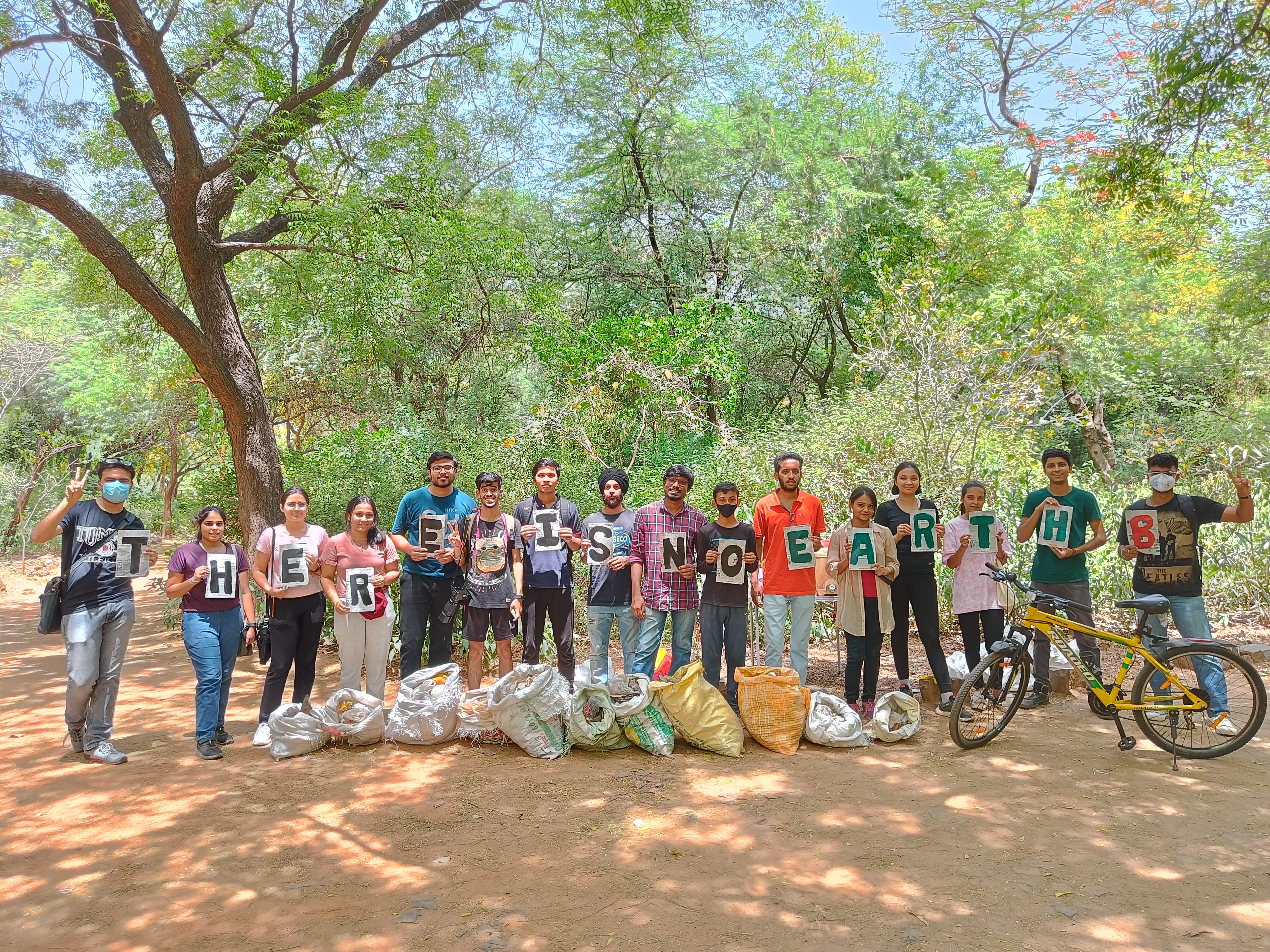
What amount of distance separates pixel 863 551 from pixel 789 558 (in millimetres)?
505

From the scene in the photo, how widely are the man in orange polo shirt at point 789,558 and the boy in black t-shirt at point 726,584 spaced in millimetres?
132

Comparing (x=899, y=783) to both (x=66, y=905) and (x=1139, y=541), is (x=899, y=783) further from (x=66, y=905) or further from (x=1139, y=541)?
(x=66, y=905)

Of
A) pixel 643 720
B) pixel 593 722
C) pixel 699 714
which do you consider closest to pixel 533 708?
pixel 593 722

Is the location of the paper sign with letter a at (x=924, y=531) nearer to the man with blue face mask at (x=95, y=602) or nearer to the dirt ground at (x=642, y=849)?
the dirt ground at (x=642, y=849)

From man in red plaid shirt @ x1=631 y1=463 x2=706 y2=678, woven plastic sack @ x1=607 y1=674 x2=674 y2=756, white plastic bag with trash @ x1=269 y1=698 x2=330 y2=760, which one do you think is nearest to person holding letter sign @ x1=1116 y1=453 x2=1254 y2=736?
man in red plaid shirt @ x1=631 y1=463 x2=706 y2=678

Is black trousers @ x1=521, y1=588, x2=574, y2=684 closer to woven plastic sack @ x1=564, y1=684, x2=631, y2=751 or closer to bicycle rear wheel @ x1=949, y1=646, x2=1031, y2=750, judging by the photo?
woven plastic sack @ x1=564, y1=684, x2=631, y2=751

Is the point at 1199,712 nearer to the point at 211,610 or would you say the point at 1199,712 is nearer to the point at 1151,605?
the point at 1151,605

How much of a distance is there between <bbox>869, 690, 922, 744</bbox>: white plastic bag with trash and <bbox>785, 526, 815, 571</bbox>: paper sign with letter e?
1.00 m

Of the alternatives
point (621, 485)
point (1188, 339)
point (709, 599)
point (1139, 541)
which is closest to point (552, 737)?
point (709, 599)

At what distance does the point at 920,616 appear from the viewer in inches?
235

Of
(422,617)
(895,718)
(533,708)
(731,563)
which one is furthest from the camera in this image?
(422,617)

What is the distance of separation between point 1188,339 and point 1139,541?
12010 mm

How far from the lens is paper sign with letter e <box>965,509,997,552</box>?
240 inches

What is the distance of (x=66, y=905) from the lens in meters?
3.49
